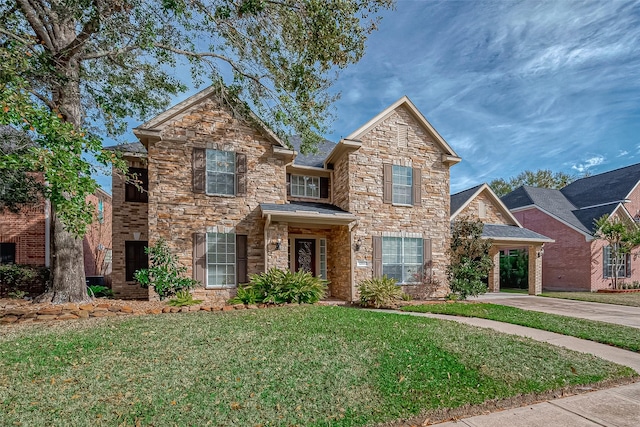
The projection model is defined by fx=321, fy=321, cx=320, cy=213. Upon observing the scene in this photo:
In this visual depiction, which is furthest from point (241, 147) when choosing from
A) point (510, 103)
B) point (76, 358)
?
point (510, 103)

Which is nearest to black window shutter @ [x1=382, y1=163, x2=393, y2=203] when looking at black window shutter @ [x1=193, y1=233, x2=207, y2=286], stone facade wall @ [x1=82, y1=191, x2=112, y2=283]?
black window shutter @ [x1=193, y1=233, x2=207, y2=286]

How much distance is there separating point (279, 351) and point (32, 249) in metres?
13.7

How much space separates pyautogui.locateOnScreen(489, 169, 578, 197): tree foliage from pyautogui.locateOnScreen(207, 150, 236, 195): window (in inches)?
1331

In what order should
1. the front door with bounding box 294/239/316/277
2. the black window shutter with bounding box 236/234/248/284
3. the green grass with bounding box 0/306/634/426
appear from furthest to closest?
the front door with bounding box 294/239/316/277, the black window shutter with bounding box 236/234/248/284, the green grass with bounding box 0/306/634/426

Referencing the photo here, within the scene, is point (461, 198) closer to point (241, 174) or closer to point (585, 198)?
point (585, 198)

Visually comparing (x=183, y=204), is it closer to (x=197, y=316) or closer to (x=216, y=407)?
(x=197, y=316)

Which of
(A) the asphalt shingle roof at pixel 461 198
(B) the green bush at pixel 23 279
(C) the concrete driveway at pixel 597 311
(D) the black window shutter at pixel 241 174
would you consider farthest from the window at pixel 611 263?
(B) the green bush at pixel 23 279

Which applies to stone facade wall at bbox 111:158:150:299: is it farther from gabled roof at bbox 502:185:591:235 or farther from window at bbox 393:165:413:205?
gabled roof at bbox 502:185:591:235

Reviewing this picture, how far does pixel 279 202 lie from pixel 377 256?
168 inches

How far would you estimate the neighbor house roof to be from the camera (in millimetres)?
19094

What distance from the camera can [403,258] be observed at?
42.1ft

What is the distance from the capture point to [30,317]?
760cm

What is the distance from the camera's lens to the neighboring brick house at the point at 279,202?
35.3 ft

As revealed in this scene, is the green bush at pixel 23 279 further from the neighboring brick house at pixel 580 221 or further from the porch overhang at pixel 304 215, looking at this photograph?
the neighboring brick house at pixel 580 221
